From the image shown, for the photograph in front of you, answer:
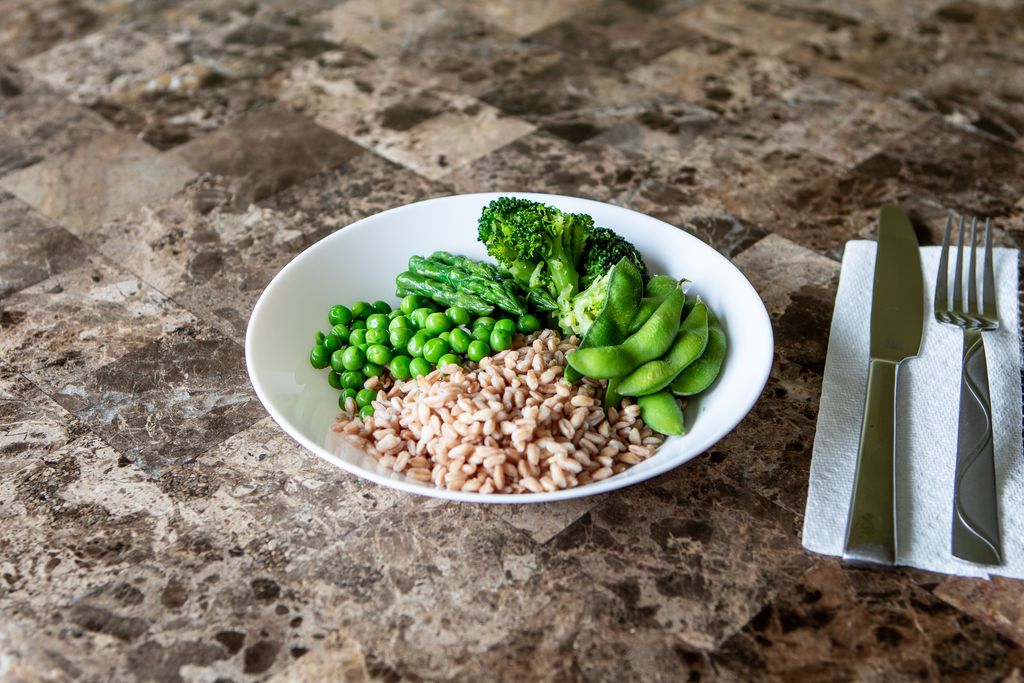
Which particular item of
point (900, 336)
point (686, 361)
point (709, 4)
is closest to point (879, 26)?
point (709, 4)

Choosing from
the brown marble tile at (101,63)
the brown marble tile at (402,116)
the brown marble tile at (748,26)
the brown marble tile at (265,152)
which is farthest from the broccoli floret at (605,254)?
the brown marble tile at (101,63)

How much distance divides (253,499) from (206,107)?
6.37 ft

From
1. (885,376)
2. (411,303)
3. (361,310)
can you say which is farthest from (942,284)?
(361,310)

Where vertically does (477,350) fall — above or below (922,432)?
above

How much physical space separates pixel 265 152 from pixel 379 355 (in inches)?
53.7

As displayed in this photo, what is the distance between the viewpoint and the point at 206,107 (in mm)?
3293

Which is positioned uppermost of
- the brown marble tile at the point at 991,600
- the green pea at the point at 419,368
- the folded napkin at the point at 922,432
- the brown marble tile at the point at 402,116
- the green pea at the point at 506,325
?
the green pea at the point at 506,325

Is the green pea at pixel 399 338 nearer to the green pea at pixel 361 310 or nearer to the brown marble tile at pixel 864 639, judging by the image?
the green pea at pixel 361 310

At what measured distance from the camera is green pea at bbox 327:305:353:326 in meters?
2.06

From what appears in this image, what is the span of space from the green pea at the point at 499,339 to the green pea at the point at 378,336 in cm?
25

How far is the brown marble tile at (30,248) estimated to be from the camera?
2533mm

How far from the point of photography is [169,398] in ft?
6.91

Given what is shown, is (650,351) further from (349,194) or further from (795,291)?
(349,194)

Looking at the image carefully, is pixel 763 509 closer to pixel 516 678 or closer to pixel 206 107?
pixel 516 678
